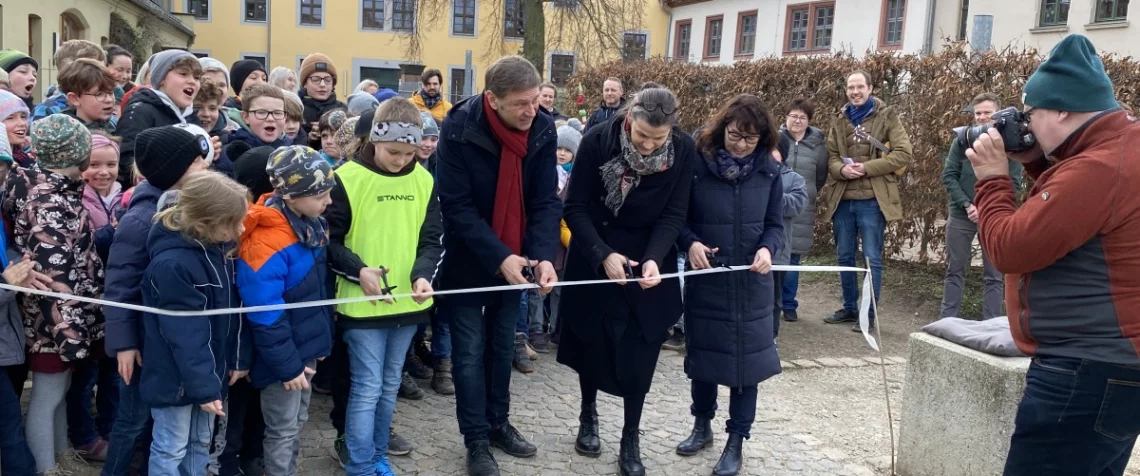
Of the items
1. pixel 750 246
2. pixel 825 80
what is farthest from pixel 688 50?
pixel 750 246

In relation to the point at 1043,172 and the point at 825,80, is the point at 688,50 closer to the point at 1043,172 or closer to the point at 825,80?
the point at 825,80

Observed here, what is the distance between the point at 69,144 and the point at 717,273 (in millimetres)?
3003

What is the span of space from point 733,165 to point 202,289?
8.21 feet

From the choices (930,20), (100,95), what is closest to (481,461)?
(100,95)

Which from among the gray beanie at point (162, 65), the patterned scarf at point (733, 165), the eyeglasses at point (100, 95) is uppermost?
the gray beanie at point (162, 65)

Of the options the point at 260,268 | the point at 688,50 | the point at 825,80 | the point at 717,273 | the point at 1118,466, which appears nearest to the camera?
the point at 1118,466

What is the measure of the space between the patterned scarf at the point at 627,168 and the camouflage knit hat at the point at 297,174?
1.36m

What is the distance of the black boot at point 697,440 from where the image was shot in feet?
15.9

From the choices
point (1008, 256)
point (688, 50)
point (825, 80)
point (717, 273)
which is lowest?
point (717, 273)

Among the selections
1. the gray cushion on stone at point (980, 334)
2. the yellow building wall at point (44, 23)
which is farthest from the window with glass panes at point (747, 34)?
the gray cushion on stone at point (980, 334)

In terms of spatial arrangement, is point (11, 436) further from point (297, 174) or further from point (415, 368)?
point (415, 368)

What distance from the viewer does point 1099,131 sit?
2.88 m

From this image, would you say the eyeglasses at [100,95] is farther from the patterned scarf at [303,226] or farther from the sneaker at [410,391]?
the sneaker at [410,391]

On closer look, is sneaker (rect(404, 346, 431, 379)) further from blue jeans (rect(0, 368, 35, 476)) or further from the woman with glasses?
the woman with glasses
